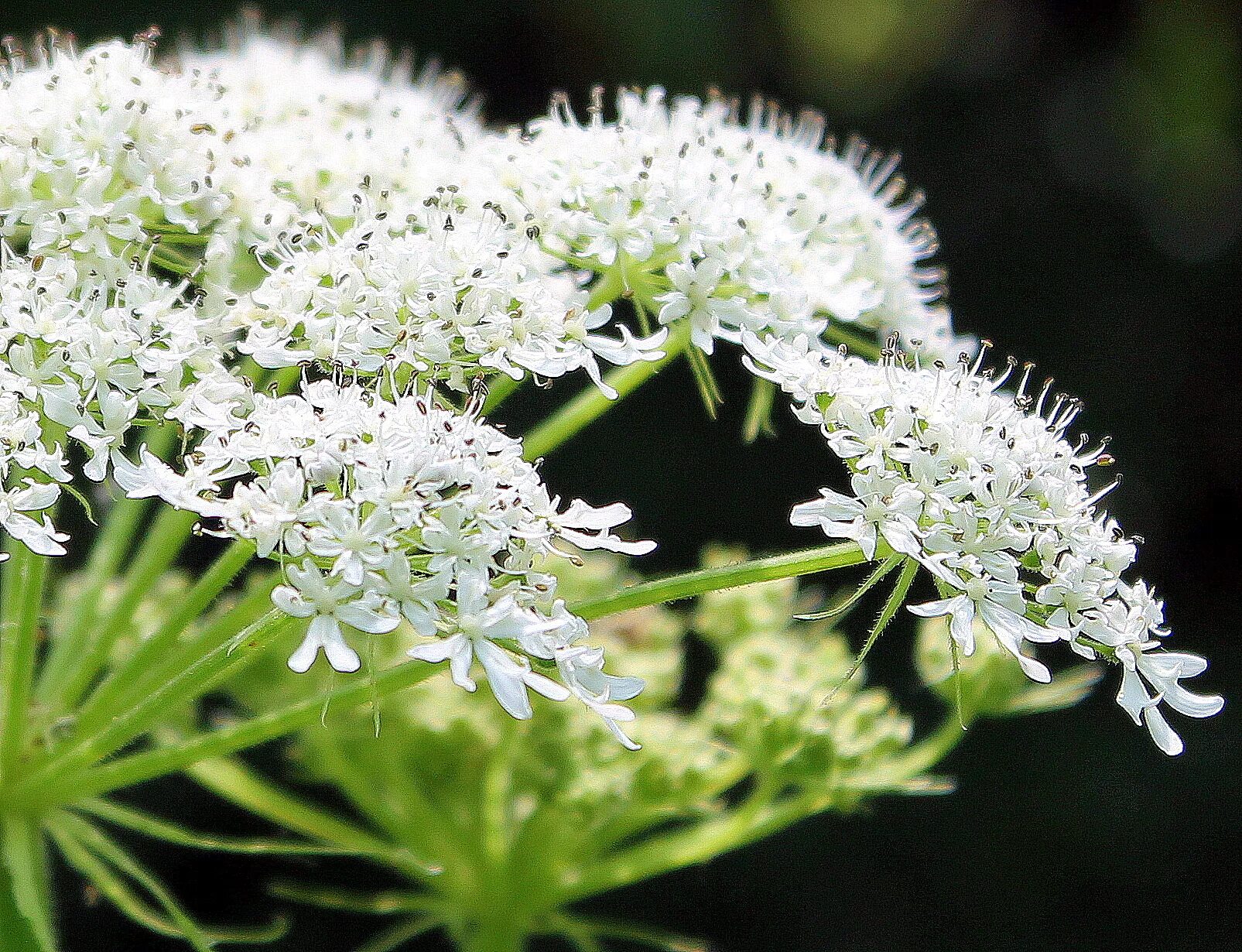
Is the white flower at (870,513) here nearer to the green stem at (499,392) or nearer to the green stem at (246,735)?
the green stem at (499,392)

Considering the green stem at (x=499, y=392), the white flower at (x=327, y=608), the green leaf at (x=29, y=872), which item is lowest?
the green leaf at (x=29, y=872)

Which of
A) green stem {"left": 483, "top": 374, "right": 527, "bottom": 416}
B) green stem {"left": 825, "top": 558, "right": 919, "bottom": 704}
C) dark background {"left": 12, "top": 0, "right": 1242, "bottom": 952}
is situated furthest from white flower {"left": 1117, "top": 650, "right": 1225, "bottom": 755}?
dark background {"left": 12, "top": 0, "right": 1242, "bottom": 952}

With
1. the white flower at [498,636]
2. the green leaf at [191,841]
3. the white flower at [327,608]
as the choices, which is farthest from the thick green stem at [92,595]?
the white flower at [498,636]

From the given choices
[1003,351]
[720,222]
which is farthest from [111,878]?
[1003,351]

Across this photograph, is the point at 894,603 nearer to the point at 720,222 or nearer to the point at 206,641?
the point at 720,222

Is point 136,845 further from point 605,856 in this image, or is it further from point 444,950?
point 605,856

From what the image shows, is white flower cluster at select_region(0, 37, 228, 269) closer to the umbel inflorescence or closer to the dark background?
the umbel inflorescence
